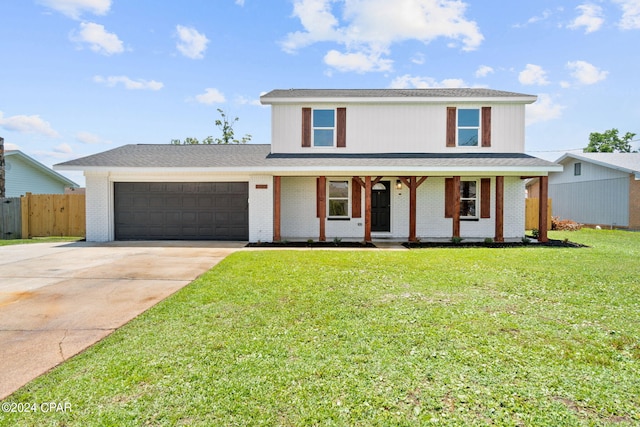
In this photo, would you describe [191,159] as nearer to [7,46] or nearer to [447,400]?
[7,46]

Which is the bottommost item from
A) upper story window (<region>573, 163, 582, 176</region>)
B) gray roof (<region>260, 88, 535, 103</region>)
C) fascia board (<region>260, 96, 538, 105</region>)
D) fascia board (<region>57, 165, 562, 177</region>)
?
fascia board (<region>57, 165, 562, 177</region>)

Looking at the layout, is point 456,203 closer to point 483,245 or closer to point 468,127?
point 483,245

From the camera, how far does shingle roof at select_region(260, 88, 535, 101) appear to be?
12.8m

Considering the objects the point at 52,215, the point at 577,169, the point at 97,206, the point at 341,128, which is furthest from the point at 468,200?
the point at 52,215

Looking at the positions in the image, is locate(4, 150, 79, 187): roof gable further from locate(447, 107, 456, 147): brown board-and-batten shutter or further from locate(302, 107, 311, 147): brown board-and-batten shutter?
locate(447, 107, 456, 147): brown board-and-batten shutter

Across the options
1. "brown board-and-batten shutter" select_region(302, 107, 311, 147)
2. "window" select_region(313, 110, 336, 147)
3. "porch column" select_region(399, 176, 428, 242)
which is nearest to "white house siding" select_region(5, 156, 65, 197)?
"brown board-and-batten shutter" select_region(302, 107, 311, 147)

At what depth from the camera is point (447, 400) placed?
251 centimetres

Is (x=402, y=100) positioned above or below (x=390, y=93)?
below

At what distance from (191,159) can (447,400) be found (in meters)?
12.3

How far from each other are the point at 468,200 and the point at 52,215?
1696 cm

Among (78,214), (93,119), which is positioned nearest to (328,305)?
(78,214)

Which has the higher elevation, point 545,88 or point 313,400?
point 545,88

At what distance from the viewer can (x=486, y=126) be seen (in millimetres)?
12938

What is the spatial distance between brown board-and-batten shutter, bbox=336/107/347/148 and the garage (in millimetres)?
3910
